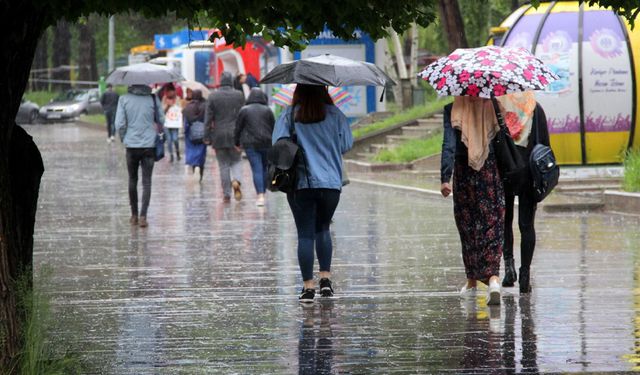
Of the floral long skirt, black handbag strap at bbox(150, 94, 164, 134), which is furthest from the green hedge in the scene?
the floral long skirt

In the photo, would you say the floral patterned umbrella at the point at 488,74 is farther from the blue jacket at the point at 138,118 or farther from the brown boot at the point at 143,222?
the brown boot at the point at 143,222

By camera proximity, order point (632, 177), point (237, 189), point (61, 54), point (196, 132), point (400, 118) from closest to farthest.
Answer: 1. point (632, 177)
2. point (237, 189)
3. point (196, 132)
4. point (400, 118)
5. point (61, 54)

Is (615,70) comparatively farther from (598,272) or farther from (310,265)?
(310,265)

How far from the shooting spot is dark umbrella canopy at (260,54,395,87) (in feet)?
32.8

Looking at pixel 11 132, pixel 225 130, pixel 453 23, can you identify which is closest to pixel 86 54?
pixel 453 23

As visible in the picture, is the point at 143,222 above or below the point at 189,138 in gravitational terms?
below

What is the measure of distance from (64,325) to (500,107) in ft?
11.5

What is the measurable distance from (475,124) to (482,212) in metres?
0.64

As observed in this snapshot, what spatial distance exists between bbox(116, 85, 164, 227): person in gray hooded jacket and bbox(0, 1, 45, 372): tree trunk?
28.2 ft

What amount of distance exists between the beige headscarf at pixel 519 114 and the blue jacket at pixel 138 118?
6780mm

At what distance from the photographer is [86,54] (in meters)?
66.8

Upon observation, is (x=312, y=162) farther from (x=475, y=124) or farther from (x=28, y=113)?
(x=28, y=113)

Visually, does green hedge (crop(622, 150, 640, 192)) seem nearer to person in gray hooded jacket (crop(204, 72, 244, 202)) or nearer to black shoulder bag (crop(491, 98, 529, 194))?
person in gray hooded jacket (crop(204, 72, 244, 202))

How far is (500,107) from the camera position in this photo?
9836mm
